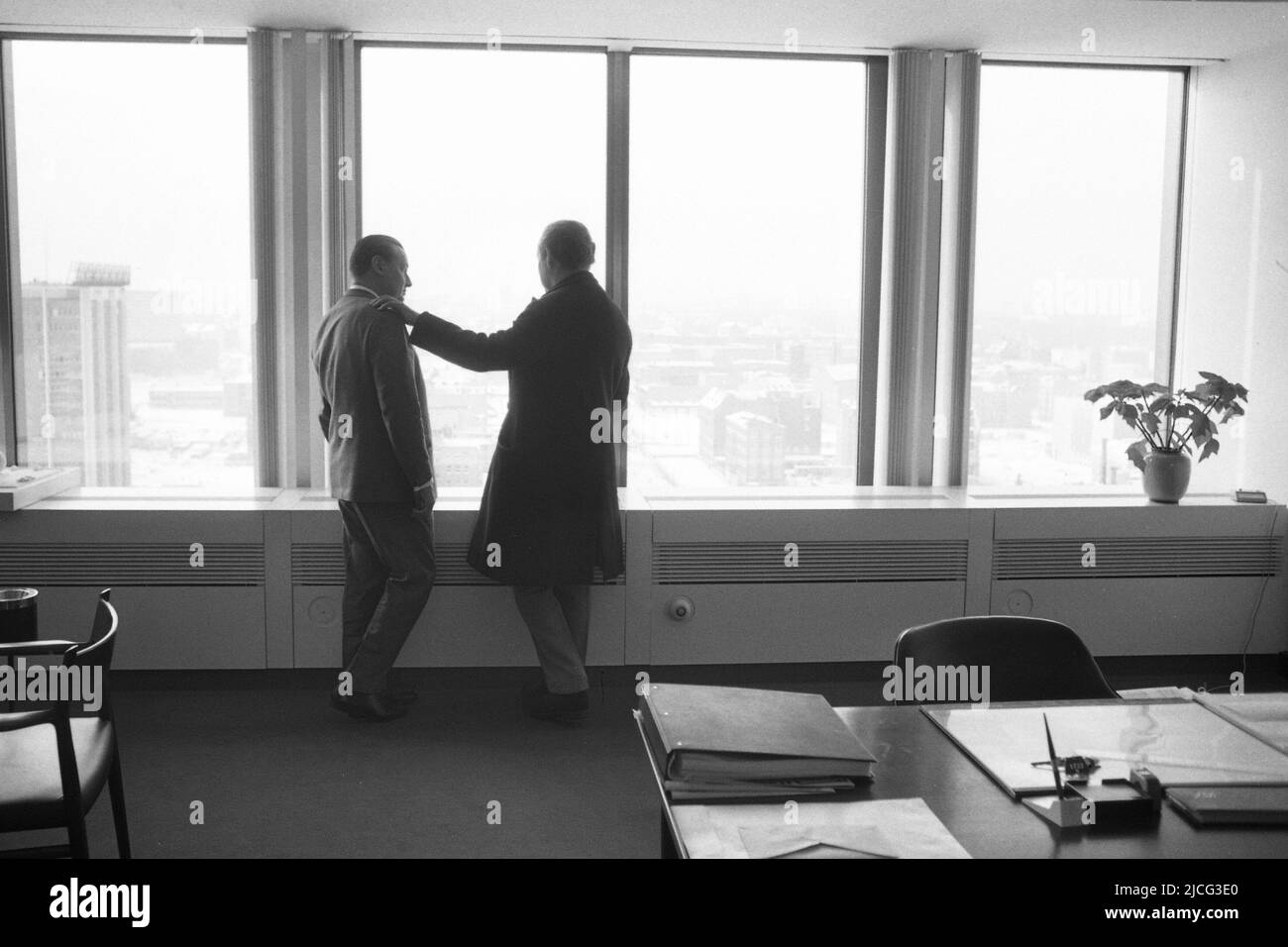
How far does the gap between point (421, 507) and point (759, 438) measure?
157cm

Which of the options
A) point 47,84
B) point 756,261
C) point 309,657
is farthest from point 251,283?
point 756,261

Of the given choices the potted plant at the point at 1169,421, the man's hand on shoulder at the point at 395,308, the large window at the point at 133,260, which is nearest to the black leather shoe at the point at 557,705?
the man's hand on shoulder at the point at 395,308

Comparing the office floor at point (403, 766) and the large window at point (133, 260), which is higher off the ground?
the large window at point (133, 260)

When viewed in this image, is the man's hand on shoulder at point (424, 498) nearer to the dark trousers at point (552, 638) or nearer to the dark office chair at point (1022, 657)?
the dark trousers at point (552, 638)

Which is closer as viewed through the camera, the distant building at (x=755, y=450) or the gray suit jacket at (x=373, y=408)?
the gray suit jacket at (x=373, y=408)

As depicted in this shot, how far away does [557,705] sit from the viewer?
13.3 feet

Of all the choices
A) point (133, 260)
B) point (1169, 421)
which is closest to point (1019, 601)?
point (1169, 421)

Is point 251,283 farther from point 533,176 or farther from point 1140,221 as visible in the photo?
point 1140,221

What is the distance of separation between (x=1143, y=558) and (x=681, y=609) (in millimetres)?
1791

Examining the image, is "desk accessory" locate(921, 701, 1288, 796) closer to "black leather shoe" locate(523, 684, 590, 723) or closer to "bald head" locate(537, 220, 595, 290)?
"black leather shoe" locate(523, 684, 590, 723)

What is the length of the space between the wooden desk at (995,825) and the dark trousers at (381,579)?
2260 millimetres

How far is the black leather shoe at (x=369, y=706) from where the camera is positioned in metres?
4.01

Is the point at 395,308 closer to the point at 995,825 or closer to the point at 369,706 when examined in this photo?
the point at 369,706

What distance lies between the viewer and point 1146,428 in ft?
15.3
